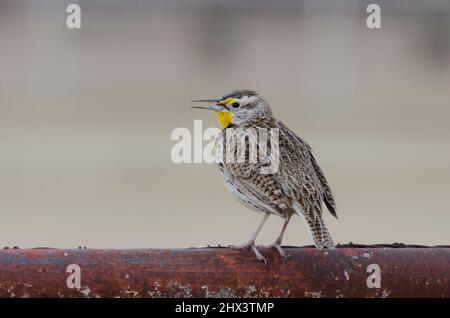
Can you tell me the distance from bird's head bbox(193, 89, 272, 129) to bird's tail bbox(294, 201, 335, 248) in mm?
619

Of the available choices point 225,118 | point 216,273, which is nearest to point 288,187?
point 225,118

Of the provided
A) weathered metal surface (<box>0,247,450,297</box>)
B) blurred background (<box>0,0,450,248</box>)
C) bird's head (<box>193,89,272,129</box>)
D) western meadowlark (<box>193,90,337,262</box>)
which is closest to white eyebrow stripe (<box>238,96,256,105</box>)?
bird's head (<box>193,89,272,129</box>)

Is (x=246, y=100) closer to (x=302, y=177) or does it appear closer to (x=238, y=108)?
(x=238, y=108)

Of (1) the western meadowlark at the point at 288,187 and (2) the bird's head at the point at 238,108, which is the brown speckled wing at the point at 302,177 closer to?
(1) the western meadowlark at the point at 288,187

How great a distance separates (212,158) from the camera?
174 inches

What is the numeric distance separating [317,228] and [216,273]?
3.53 ft

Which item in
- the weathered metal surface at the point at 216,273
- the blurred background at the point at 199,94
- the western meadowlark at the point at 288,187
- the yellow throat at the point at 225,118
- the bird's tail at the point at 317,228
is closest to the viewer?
the weathered metal surface at the point at 216,273

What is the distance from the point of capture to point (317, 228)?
389 centimetres

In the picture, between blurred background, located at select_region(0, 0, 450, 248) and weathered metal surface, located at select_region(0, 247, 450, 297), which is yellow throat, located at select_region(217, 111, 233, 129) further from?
blurred background, located at select_region(0, 0, 450, 248)

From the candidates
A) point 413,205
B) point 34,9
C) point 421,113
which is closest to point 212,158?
point 413,205

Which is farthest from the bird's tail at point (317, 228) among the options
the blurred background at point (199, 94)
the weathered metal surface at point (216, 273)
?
the blurred background at point (199, 94)

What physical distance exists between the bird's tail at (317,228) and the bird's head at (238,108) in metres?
0.62

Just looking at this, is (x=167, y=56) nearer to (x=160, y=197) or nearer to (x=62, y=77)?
(x=62, y=77)

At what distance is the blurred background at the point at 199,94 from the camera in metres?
15.5
